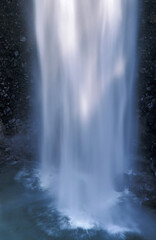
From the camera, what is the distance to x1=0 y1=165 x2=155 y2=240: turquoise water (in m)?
4.33

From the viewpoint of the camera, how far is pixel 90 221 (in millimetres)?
4602

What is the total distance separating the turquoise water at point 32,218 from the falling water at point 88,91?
0.35 meters

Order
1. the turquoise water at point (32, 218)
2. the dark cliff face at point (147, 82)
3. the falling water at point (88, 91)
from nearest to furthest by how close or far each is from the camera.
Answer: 1. the turquoise water at point (32, 218)
2. the falling water at point (88, 91)
3. the dark cliff face at point (147, 82)

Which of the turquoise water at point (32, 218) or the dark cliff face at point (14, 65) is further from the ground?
the dark cliff face at point (14, 65)

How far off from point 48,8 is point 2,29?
3.55 feet

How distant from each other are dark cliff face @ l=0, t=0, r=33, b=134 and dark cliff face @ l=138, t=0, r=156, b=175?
2363 millimetres

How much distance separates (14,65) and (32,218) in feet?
10.5

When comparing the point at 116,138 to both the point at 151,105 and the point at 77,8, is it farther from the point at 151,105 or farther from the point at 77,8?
the point at 77,8

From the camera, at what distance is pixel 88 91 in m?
5.84

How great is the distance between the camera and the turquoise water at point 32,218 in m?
4.33

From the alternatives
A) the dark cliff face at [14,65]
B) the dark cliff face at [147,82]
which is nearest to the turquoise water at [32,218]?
the dark cliff face at [14,65]

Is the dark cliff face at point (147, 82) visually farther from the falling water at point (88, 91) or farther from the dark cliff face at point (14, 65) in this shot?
the dark cliff face at point (14, 65)

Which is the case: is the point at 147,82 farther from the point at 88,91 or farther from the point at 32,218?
the point at 32,218

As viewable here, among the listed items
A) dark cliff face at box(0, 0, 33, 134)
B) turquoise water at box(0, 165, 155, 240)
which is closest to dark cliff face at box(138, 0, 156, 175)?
Answer: turquoise water at box(0, 165, 155, 240)
